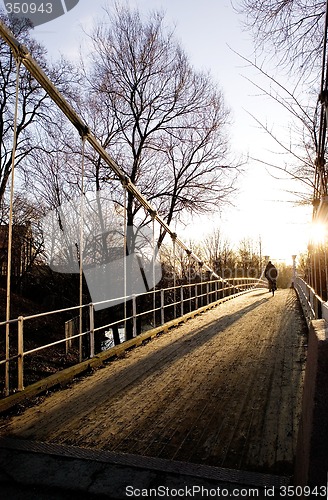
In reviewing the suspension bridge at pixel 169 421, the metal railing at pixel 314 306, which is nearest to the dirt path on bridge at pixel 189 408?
the suspension bridge at pixel 169 421

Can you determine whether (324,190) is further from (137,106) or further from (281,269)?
(281,269)

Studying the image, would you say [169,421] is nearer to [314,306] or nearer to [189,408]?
[189,408]

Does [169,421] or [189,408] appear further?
[189,408]

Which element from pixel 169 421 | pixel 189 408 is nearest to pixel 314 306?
pixel 189 408

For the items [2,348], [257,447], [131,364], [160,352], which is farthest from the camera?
[2,348]

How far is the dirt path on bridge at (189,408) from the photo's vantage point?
10.4ft

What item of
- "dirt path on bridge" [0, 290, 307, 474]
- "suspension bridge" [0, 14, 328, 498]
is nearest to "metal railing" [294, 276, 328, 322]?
"suspension bridge" [0, 14, 328, 498]

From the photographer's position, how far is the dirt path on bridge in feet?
10.4

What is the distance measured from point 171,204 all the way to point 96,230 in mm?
3477

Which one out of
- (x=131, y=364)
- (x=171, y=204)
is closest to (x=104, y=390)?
(x=131, y=364)

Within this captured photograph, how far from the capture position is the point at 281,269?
50781 millimetres

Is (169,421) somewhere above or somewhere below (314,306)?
below

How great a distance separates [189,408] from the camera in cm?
406

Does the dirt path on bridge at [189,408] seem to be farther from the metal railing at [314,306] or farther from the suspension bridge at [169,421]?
the metal railing at [314,306]
